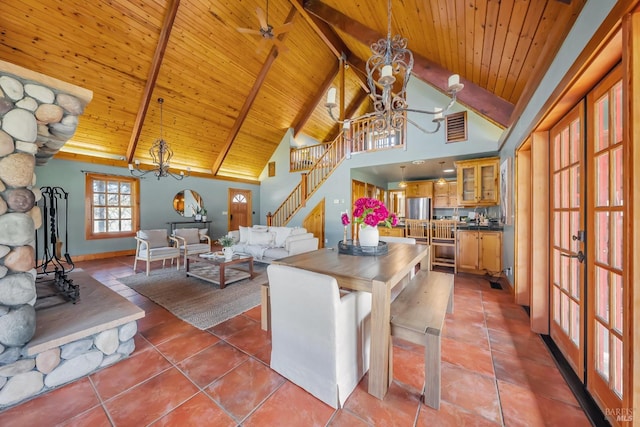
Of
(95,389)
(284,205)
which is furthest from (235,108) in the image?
(95,389)

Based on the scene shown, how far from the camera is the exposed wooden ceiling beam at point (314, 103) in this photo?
744 centimetres

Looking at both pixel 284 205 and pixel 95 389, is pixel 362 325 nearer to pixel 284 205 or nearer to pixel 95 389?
pixel 95 389

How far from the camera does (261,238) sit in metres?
5.04

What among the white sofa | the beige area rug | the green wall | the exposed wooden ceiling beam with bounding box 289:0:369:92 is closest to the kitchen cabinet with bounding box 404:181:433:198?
the exposed wooden ceiling beam with bounding box 289:0:369:92

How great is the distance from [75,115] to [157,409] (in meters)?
2.02

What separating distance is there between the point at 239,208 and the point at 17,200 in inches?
293

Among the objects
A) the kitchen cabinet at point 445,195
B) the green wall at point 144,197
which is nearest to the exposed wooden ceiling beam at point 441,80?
the kitchen cabinet at point 445,195

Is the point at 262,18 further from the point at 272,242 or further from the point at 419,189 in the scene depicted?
the point at 419,189

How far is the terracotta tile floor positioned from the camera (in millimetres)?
1318

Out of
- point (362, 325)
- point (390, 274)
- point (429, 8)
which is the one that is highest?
point (429, 8)

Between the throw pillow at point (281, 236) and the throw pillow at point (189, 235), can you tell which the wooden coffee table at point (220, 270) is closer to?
the throw pillow at point (281, 236)

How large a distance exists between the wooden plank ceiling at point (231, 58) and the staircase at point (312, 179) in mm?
2120

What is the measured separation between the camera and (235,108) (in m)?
6.50

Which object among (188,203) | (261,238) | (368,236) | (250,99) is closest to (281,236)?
(261,238)
